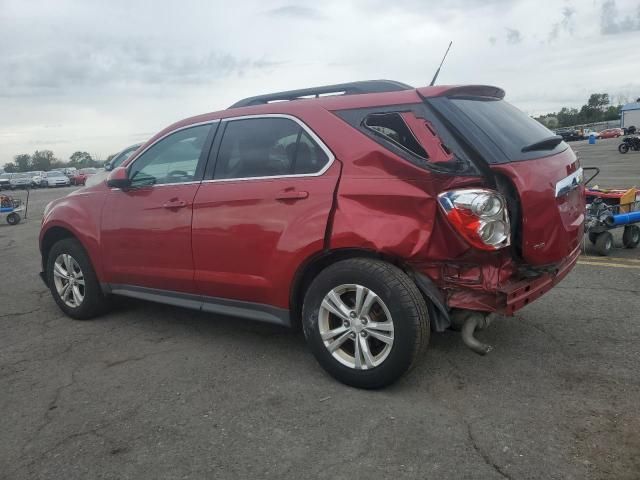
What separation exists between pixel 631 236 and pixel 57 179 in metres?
47.5

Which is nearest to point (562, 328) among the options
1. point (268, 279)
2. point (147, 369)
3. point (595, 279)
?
point (595, 279)

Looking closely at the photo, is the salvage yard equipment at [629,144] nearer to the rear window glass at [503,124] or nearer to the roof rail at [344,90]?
the rear window glass at [503,124]

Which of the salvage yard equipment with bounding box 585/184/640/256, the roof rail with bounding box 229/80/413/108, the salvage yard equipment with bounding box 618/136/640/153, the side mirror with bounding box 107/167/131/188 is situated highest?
the roof rail with bounding box 229/80/413/108

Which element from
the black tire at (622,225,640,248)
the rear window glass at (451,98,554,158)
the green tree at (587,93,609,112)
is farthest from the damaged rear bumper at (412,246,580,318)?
the green tree at (587,93,609,112)

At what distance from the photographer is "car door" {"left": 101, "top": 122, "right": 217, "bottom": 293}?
4156 millimetres

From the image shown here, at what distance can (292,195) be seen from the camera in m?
3.51

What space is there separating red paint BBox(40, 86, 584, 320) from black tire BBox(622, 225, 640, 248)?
363cm

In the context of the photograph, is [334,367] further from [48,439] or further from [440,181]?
[48,439]

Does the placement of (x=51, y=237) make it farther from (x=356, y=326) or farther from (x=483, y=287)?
(x=483, y=287)

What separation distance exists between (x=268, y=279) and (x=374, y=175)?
1013 mm

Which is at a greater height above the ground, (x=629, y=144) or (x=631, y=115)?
(x=631, y=115)

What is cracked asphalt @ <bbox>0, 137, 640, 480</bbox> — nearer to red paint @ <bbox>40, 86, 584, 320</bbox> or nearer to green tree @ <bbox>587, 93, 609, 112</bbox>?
red paint @ <bbox>40, 86, 584, 320</bbox>

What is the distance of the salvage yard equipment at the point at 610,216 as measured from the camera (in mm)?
6352

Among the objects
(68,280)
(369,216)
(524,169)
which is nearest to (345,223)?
(369,216)
